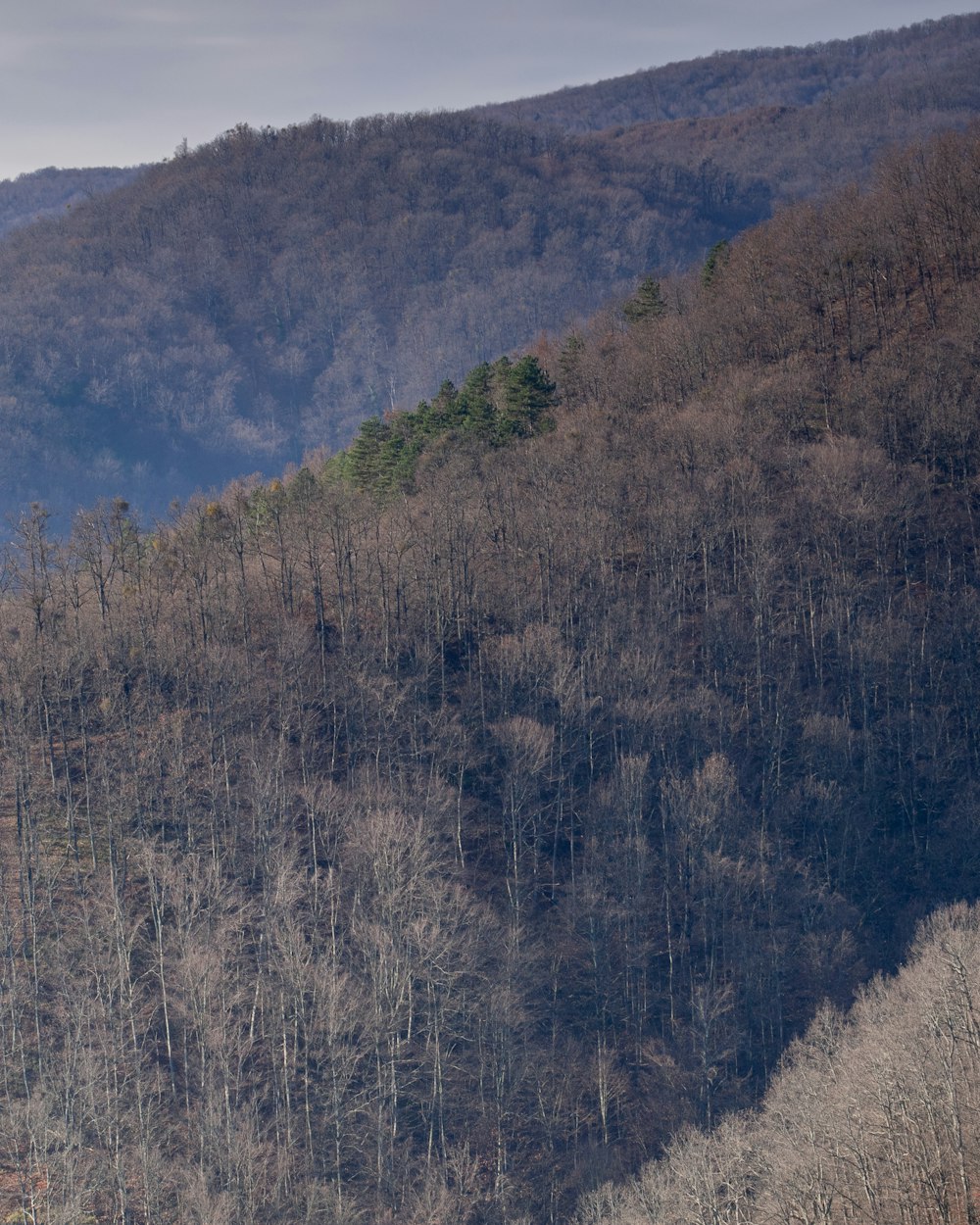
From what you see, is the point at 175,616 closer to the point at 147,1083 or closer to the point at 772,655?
the point at 147,1083

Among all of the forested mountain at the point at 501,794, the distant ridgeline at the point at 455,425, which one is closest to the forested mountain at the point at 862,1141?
the forested mountain at the point at 501,794

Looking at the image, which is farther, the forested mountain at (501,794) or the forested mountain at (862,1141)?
the forested mountain at (501,794)

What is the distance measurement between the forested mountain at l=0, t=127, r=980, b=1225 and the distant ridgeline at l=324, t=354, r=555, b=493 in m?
0.34

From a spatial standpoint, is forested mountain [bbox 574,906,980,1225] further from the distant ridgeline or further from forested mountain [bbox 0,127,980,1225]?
the distant ridgeline

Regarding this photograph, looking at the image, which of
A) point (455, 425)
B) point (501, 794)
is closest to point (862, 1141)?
point (501, 794)

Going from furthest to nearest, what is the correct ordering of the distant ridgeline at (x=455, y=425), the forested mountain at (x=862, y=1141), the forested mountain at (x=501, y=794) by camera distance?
the distant ridgeline at (x=455, y=425), the forested mountain at (x=501, y=794), the forested mountain at (x=862, y=1141)

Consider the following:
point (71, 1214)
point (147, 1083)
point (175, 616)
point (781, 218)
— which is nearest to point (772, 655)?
point (175, 616)

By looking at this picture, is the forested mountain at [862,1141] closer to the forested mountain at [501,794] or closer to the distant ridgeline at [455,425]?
the forested mountain at [501,794]

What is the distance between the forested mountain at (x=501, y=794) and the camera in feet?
150

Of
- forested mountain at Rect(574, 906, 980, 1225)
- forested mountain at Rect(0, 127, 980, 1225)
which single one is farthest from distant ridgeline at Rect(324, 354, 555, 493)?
forested mountain at Rect(574, 906, 980, 1225)

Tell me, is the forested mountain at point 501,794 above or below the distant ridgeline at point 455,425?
below

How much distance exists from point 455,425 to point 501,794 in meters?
33.2

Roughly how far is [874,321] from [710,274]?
55.3 feet

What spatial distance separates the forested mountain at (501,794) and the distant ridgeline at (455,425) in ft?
1.12
